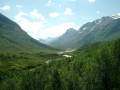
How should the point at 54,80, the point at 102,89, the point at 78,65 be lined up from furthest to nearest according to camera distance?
the point at 78,65 < the point at 54,80 < the point at 102,89

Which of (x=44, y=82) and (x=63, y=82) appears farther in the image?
(x=44, y=82)

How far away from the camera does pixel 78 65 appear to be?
153375 millimetres

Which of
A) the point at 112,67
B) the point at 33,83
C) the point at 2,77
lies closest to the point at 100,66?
the point at 112,67

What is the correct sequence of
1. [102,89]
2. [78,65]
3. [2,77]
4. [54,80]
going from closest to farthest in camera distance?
[102,89], [54,80], [78,65], [2,77]

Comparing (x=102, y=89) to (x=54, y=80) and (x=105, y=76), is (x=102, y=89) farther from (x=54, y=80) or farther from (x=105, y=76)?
(x=54, y=80)

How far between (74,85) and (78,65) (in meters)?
40.3

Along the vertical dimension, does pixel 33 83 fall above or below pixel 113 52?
below

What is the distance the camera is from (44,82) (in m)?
126

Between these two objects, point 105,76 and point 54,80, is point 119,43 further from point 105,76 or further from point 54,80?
point 54,80

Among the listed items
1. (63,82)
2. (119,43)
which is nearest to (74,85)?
(63,82)

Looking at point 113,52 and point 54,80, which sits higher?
point 113,52

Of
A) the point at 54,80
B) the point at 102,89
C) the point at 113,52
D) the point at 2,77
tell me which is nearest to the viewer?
the point at 102,89

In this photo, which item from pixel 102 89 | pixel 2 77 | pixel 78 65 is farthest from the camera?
pixel 2 77

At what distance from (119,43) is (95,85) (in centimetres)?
3954
